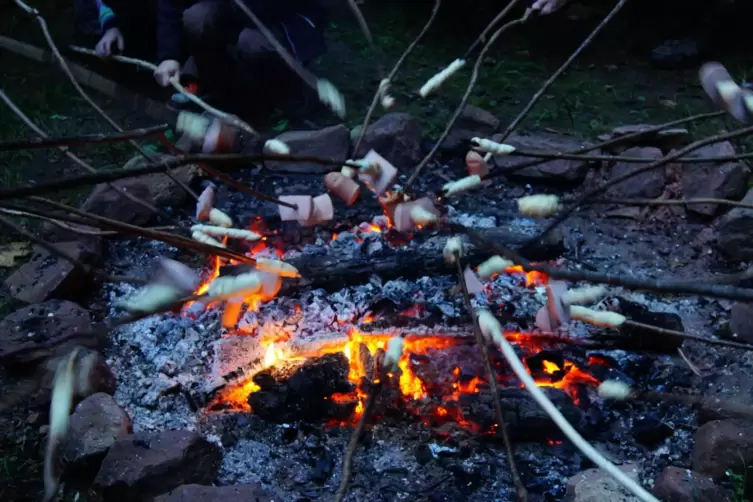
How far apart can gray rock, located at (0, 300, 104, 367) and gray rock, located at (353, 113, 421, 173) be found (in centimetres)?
161

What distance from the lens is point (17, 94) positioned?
476 centimetres

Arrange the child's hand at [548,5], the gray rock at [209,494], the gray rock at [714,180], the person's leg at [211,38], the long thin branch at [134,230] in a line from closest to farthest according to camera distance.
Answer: the long thin branch at [134,230] → the gray rock at [209,494] → the child's hand at [548,5] → the gray rock at [714,180] → the person's leg at [211,38]

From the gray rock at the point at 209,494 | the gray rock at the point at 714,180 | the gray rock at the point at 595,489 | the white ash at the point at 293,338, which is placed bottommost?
the white ash at the point at 293,338

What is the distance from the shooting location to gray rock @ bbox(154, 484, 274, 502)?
5.71ft

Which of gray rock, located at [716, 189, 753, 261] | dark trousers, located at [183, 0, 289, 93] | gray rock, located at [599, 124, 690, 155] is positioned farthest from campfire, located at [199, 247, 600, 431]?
dark trousers, located at [183, 0, 289, 93]

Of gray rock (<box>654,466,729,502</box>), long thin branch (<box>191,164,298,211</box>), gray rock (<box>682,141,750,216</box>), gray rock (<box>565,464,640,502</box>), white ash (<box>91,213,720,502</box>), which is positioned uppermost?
long thin branch (<box>191,164,298,211</box>)

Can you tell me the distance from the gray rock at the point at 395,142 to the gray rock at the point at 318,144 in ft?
0.36

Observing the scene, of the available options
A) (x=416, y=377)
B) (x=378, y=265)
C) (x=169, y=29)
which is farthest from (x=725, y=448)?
(x=169, y=29)

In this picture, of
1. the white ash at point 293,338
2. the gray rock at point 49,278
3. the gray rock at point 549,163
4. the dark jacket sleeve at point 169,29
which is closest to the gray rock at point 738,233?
the white ash at point 293,338

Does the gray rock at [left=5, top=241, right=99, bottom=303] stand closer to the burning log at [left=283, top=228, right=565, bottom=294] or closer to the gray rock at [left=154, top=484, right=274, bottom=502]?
the burning log at [left=283, top=228, right=565, bottom=294]

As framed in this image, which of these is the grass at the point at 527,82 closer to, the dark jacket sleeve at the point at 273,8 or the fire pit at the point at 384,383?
the dark jacket sleeve at the point at 273,8

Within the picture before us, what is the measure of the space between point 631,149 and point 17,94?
442 centimetres

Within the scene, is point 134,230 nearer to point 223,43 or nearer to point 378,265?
point 378,265

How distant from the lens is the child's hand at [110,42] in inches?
151
